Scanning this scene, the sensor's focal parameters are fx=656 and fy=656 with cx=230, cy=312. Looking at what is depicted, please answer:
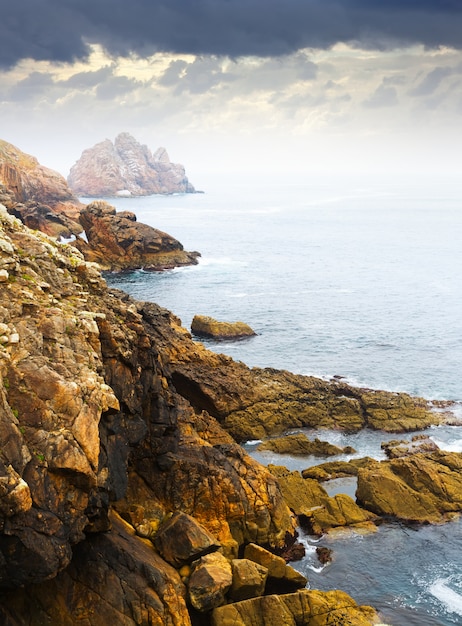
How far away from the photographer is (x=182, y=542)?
93.2 ft

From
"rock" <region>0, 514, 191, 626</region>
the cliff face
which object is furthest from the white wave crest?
"rock" <region>0, 514, 191, 626</region>

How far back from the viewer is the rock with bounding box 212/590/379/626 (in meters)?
27.0

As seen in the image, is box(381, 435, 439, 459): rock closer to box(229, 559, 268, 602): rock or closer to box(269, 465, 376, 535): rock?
box(269, 465, 376, 535): rock

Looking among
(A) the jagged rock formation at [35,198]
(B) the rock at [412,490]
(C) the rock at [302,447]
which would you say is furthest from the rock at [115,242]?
(B) the rock at [412,490]

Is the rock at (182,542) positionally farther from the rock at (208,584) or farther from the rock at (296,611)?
the rock at (296,611)

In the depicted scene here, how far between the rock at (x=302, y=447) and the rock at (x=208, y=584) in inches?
909

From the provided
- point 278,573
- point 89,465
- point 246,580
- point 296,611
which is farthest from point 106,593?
point 278,573

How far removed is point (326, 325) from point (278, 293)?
2196 cm

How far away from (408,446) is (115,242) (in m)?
82.9

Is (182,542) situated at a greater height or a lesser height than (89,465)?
lesser

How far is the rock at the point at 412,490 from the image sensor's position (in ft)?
137

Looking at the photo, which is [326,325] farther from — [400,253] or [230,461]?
[400,253]

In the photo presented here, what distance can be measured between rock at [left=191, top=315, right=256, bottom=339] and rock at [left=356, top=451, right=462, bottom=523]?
38.0 meters

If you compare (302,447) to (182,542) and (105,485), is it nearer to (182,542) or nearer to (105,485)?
(182,542)
